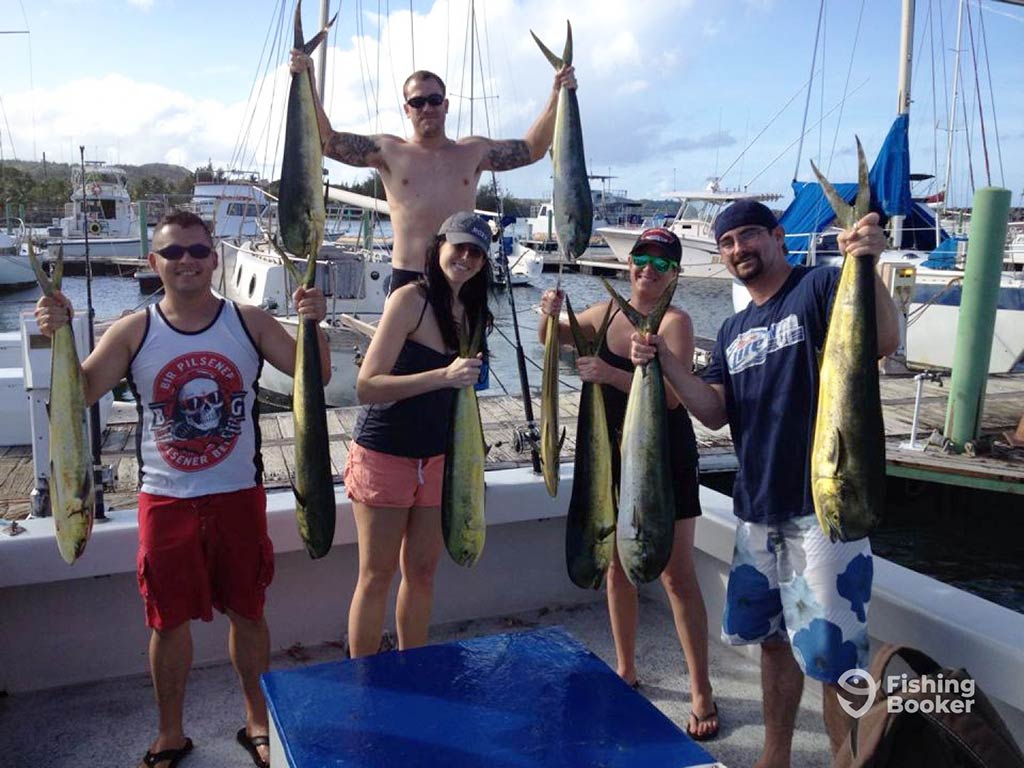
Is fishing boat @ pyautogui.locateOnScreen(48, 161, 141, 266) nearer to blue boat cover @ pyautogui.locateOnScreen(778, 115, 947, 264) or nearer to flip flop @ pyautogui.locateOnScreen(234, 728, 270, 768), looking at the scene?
blue boat cover @ pyautogui.locateOnScreen(778, 115, 947, 264)

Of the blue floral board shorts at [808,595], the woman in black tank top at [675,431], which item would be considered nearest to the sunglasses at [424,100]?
the woman in black tank top at [675,431]

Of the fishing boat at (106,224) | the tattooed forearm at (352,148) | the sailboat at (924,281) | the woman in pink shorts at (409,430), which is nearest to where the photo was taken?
the woman in pink shorts at (409,430)

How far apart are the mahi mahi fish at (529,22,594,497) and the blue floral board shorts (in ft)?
1.97

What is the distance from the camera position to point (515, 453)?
6.70 m

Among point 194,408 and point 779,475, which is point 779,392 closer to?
point 779,475

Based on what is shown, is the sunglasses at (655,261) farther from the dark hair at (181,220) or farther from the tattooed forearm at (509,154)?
the dark hair at (181,220)

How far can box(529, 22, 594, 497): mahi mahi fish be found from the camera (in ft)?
7.13

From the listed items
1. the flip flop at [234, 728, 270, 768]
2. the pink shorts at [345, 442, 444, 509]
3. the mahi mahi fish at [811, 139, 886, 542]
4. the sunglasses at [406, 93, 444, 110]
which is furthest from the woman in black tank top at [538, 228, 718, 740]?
the flip flop at [234, 728, 270, 768]

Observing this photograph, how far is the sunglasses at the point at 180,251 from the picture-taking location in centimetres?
227

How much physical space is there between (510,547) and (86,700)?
1683mm

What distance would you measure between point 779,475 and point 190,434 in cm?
162

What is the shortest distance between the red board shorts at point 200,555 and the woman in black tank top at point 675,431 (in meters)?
1.05

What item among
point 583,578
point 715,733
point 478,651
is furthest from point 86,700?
point 715,733

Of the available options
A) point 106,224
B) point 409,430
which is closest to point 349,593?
point 409,430
